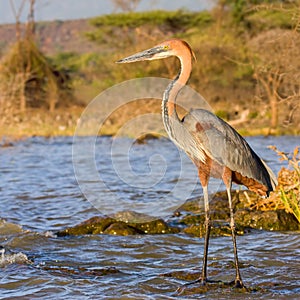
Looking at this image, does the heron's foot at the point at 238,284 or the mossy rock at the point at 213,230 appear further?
the mossy rock at the point at 213,230

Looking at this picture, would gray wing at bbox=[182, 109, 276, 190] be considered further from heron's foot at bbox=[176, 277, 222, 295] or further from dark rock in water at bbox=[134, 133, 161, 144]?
dark rock in water at bbox=[134, 133, 161, 144]

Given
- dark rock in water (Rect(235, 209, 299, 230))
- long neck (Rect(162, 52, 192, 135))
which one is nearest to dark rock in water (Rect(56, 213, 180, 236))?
dark rock in water (Rect(235, 209, 299, 230))

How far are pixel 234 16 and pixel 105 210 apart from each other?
24841mm

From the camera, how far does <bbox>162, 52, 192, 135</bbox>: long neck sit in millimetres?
5469

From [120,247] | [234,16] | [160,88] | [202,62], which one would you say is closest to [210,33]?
[234,16]

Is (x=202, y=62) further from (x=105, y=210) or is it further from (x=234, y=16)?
(x=105, y=210)

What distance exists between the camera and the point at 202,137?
5629mm

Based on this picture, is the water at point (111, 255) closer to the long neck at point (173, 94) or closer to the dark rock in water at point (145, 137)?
the long neck at point (173, 94)

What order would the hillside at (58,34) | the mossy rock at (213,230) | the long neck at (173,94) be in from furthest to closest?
the hillside at (58,34)
the mossy rock at (213,230)
the long neck at (173,94)

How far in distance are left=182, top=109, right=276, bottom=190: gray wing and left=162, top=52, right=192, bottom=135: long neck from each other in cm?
19

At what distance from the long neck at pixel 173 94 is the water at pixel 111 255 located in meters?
1.45

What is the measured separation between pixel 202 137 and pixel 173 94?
443 mm

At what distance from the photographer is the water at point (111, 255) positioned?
5.58 metres

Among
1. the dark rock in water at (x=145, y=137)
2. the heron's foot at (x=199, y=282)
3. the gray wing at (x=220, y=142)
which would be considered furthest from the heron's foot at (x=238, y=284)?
the dark rock in water at (x=145, y=137)
